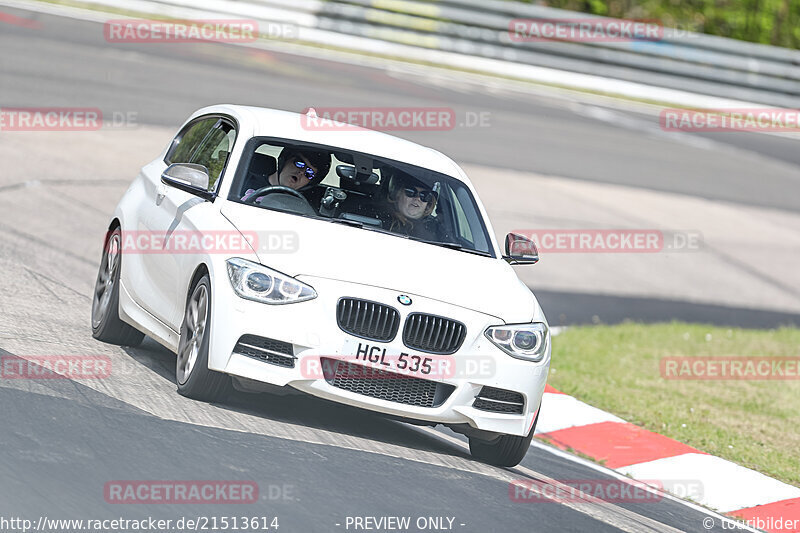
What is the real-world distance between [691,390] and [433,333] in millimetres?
5612

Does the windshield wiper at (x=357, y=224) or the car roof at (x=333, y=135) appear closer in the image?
the windshield wiper at (x=357, y=224)

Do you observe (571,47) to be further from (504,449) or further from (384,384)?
(384,384)

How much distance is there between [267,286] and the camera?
7.25m

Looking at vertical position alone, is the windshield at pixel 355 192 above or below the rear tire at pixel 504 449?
above

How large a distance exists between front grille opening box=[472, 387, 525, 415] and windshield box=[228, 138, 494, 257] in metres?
1.17

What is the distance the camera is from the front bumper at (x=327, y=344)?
23.6 feet

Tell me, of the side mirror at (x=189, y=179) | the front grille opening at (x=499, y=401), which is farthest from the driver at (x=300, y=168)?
the front grille opening at (x=499, y=401)

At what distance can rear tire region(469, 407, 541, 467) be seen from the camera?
7.87 m

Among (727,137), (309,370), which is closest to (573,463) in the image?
(309,370)

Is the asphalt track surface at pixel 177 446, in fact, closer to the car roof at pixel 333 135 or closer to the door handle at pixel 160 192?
the door handle at pixel 160 192

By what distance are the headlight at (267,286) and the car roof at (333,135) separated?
60.2 inches

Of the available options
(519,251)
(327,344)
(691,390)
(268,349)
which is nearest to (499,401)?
(327,344)

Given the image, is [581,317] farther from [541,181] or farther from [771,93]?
[771,93]

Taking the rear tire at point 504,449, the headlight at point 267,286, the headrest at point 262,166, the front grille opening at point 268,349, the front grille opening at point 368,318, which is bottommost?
the rear tire at point 504,449
